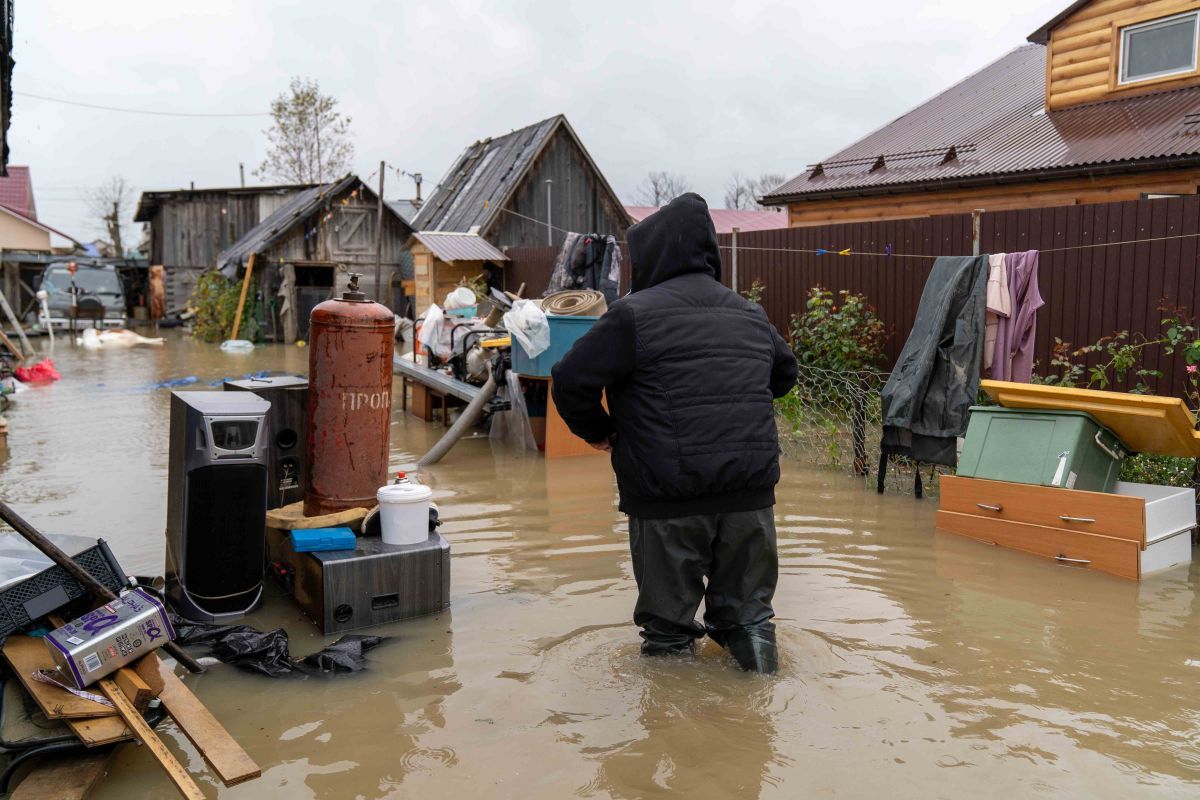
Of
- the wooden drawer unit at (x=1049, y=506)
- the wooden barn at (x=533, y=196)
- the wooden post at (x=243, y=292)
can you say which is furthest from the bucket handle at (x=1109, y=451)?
the wooden post at (x=243, y=292)

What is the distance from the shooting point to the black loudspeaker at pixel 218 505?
4270 millimetres

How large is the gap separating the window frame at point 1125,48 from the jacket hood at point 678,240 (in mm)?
11400

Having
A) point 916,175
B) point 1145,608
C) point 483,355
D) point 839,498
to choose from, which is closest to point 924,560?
point 1145,608

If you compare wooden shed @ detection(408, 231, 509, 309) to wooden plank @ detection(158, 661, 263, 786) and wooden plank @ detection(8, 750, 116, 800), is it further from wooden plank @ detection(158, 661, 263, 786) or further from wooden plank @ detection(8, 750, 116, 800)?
wooden plank @ detection(8, 750, 116, 800)

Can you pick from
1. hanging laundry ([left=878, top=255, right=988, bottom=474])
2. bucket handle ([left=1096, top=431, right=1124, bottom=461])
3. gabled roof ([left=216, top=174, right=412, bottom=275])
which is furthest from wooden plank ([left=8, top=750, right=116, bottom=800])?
gabled roof ([left=216, top=174, right=412, bottom=275])

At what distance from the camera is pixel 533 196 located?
24172 millimetres

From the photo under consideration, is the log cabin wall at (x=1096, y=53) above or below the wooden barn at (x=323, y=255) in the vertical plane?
above

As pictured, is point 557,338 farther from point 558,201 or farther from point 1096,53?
point 558,201

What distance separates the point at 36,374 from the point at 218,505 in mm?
13533

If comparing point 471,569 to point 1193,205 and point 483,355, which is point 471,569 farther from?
point 1193,205

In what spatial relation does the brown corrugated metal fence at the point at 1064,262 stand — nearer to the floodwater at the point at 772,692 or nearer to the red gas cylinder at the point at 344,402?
the floodwater at the point at 772,692

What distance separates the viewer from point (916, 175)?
45.2 ft

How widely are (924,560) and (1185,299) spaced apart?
327 centimetres

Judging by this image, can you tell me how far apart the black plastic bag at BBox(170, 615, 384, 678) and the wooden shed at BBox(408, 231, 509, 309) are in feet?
55.3
